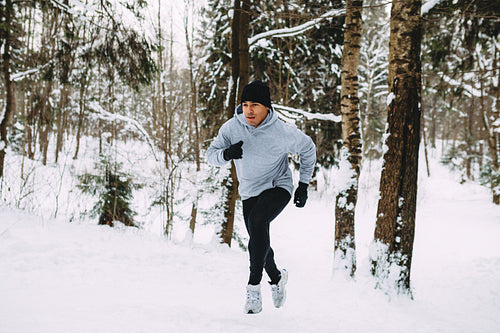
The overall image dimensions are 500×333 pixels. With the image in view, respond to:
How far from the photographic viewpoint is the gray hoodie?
2771 mm

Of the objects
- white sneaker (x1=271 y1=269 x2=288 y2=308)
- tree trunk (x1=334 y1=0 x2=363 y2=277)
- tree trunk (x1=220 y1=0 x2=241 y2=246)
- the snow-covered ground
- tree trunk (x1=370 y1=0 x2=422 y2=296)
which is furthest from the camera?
tree trunk (x1=220 y1=0 x2=241 y2=246)

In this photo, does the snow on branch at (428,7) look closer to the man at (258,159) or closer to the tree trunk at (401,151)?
the tree trunk at (401,151)

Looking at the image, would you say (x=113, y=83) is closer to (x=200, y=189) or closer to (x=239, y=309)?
(x=200, y=189)

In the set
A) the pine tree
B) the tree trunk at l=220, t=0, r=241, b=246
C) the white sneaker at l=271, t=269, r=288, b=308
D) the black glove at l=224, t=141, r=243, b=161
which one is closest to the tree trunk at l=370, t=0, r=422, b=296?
the white sneaker at l=271, t=269, r=288, b=308

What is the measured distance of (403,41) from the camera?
170 inches

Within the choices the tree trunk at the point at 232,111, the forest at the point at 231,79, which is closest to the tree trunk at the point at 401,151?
the forest at the point at 231,79

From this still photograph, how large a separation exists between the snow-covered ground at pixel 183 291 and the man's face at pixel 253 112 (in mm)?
1747

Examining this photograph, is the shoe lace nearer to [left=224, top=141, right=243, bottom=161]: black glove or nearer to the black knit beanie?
[left=224, top=141, right=243, bottom=161]: black glove

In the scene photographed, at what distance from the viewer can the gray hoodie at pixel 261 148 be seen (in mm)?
2771

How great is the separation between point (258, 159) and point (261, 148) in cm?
10

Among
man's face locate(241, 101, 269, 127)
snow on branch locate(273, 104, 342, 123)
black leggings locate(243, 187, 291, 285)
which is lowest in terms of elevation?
black leggings locate(243, 187, 291, 285)

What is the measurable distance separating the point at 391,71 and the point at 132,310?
14.4 ft

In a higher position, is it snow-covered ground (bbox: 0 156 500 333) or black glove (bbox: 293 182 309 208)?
black glove (bbox: 293 182 309 208)

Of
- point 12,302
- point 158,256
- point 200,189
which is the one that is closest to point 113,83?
point 200,189
